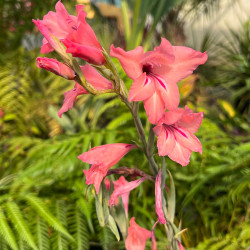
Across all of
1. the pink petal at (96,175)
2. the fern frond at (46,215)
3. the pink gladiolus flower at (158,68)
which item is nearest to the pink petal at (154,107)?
the pink gladiolus flower at (158,68)

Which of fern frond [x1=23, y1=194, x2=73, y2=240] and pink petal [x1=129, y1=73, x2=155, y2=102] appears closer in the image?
pink petal [x1=129, y1=73, x2=155, y2=102]

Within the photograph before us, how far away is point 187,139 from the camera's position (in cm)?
38

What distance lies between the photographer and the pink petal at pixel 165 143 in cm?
36

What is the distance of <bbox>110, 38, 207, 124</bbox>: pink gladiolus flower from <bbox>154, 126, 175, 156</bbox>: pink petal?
0.11 ft

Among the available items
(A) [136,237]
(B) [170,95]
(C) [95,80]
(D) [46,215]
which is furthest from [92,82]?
(D) [46,215]

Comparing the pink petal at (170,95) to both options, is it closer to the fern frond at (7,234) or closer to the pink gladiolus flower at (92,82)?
the pink gladiolus flower at (92,82)

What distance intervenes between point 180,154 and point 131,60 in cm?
12

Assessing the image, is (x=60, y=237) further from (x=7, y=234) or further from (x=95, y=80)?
(x=95, y=80)

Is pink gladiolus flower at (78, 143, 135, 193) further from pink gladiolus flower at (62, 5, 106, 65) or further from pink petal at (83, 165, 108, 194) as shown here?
pink gladiolus flower at (62, 5, 106, 65)

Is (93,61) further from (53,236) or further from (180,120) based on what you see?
(53,236)

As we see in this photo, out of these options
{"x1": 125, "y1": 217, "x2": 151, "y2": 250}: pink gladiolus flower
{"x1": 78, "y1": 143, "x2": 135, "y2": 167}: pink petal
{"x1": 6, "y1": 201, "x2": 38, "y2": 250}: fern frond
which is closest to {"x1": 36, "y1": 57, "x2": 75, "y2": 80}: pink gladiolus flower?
{"x1": 78, "y1": 143, "x2": 135, "y2": 167}: pink petal

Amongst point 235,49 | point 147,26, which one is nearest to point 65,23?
point 235,49

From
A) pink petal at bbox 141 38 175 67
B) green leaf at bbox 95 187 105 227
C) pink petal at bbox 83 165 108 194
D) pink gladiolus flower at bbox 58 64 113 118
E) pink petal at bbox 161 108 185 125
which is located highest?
pink petal at bbox 141 38 175 67

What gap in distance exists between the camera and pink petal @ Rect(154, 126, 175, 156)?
358 millimetres
